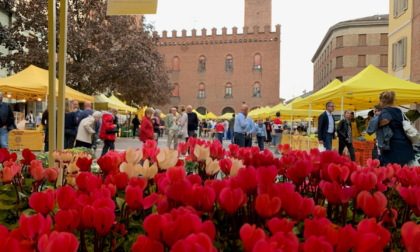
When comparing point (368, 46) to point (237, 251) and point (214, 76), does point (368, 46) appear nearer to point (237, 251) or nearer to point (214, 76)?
point (214, 76)

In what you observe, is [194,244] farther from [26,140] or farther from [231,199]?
[26,140]

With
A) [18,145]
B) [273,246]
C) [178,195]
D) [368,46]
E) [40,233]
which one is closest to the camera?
[273,246]

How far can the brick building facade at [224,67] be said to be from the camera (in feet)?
182

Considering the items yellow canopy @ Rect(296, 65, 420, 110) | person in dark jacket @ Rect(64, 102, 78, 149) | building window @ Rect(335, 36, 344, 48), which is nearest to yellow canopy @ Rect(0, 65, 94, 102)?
person in dark jacket @ Rect(64, 102, 78, 149)

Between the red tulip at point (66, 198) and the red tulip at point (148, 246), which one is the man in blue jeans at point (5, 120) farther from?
the red tulip at point (148, 246)

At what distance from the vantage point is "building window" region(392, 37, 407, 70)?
2125 cm

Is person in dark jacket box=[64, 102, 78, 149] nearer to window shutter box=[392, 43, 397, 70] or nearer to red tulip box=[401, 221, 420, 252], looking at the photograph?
red tulip box=[401, 221, 420, 252]

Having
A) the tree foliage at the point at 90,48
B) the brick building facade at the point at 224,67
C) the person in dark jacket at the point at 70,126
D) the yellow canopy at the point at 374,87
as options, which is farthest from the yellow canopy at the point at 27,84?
the brick building facade at the point at 224,67

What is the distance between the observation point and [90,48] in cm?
2119

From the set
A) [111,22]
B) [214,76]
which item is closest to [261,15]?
[214,76]

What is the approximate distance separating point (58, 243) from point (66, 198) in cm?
40

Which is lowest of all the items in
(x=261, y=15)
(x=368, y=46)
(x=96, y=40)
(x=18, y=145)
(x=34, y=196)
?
(x=18, y=145)

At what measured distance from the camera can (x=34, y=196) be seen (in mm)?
1037

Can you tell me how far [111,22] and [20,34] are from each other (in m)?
4.84
